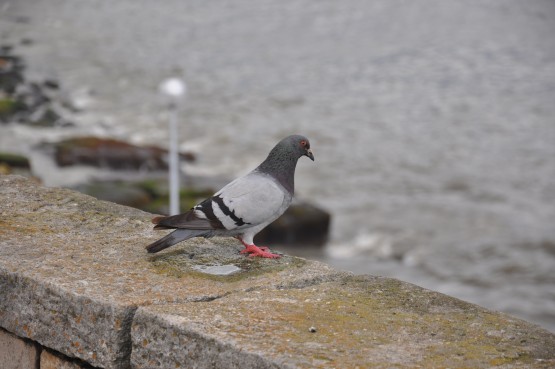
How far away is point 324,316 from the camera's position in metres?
3.26

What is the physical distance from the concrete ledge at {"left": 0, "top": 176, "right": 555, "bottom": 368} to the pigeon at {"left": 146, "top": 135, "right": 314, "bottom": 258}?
0.09 metres

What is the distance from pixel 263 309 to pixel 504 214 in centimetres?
1530

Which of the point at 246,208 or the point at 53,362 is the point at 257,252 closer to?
the point at 246,208

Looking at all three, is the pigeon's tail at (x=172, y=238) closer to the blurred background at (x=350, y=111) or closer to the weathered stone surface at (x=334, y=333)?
the weathered stone surface at (x=334, y=333)

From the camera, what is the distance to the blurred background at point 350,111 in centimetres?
1658

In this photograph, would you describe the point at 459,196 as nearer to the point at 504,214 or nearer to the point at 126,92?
the point at 504,214

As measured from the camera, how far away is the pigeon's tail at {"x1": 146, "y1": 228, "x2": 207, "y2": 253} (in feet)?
12.3

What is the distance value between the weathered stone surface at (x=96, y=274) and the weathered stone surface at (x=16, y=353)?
8 centimetres

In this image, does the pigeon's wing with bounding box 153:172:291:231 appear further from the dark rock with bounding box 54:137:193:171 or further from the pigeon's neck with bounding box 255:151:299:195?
the dark rock with bounding box 54:137:193:171

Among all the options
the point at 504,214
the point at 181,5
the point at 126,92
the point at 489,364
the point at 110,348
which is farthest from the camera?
the point at 181,5

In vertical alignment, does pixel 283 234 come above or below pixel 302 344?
below

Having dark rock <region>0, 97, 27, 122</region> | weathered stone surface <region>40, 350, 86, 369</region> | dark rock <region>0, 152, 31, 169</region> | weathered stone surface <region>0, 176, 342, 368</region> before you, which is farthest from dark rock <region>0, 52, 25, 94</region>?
weathered stone surface <region>40, 350, 86, 369</region>

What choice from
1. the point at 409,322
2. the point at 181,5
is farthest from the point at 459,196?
the point at 181,5

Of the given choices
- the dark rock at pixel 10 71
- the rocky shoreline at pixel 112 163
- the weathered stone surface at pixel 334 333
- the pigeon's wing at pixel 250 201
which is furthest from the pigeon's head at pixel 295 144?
the dark rock at pixel 10 71
